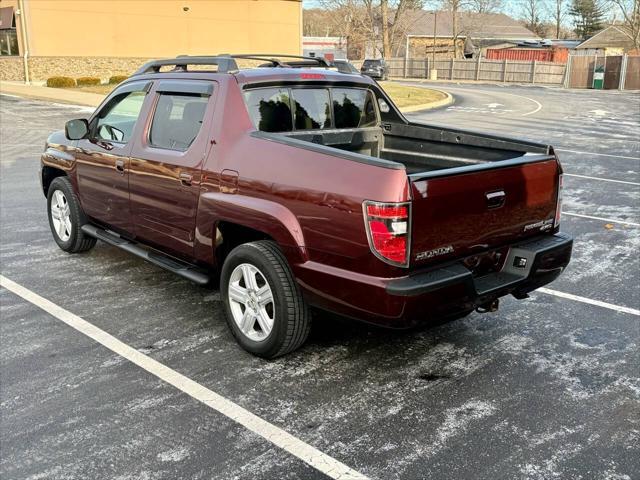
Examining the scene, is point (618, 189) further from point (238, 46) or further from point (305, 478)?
point (238, 46)

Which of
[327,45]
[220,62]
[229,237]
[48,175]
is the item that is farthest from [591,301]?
[327,45]

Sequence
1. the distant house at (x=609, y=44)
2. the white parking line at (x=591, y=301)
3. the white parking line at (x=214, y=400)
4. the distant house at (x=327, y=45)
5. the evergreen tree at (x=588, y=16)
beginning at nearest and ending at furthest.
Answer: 1. the white parking line at (x=214, y=400)
2. the white parking line at (x=591, y=301)
3. the distant house at (x=609, y=44)
4. the distant house at (x=327, y=45)
5. the evergreen tree at (x=588, y=16)

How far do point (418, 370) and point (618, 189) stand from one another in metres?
7.51

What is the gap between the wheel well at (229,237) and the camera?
4410mm

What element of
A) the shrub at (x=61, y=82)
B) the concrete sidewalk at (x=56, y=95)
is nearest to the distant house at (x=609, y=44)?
the shrub at (x=61, y=82)

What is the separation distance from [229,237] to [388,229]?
4.80 ft

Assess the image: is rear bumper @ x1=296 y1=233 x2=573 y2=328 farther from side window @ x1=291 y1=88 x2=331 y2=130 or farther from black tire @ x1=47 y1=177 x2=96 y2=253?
black tire @ x1=47 y1=177 x2=96 y2=253

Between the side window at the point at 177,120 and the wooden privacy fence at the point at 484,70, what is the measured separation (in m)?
47.2

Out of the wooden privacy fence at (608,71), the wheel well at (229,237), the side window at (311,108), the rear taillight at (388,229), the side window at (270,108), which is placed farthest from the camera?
the wooden privacy fence at (608,71)

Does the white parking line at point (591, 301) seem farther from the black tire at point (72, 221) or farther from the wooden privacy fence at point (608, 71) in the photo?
the wooden privacy fence at point (608, 71)

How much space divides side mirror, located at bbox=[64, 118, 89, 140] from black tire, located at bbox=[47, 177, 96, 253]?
1.99 ft

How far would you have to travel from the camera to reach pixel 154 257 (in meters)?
5.16

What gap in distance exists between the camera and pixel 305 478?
10.0 feet

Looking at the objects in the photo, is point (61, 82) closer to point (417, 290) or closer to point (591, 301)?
point (591, 301)
